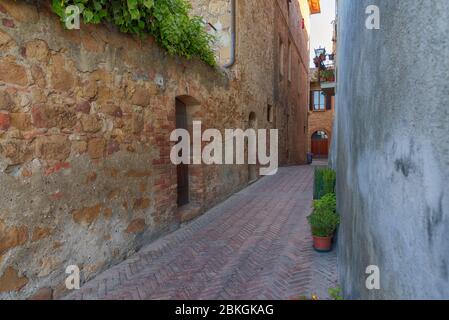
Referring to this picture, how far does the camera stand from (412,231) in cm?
120

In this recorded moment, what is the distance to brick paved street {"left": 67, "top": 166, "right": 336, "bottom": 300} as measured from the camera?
3.08 m

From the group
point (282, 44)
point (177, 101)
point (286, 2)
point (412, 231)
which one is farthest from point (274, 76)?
point (412, 231)

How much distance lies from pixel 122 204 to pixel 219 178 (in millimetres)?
3590

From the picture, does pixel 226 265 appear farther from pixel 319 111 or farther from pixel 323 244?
pixel 319 111

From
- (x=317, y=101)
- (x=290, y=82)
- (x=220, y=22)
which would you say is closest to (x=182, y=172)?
(x=220, y=22)

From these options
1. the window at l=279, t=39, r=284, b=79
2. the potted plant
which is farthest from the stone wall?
the potted plant

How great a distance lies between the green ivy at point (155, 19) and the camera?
303cm

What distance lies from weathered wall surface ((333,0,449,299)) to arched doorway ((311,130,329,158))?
26.7 meters

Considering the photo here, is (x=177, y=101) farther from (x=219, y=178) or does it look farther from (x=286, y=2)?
(x=286, y=2)

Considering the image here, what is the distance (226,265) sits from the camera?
372cm

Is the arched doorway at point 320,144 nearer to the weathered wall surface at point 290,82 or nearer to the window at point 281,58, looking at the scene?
Answer: the weathered wall surface at point 290,82

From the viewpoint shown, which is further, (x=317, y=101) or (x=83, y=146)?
(x=317, y=101)

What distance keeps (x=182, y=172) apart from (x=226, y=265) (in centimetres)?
263

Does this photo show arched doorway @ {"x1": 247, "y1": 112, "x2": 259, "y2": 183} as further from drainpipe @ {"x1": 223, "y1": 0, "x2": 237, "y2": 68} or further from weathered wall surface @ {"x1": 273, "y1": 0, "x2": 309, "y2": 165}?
weathered wall surface @ {"x1": 273, "y1": 0, "x2": 309, "y2": 165}
